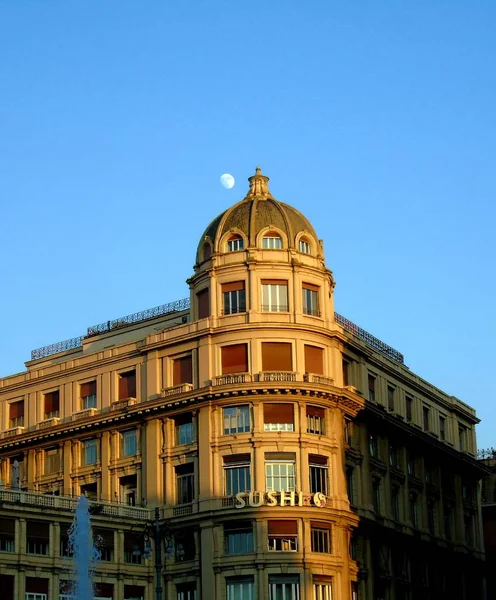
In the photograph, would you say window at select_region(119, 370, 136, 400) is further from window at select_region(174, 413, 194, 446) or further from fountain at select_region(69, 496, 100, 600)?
fountain at select_region(69, 496, 100, 600)

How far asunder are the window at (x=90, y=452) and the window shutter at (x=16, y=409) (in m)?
7.75

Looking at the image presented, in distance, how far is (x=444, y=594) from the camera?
320ft

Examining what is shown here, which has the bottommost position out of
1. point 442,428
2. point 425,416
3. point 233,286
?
point 442,428

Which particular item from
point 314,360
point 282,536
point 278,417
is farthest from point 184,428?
point 282,536

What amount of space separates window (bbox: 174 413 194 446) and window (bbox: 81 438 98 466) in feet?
24.4

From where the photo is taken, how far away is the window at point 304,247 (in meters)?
88.5

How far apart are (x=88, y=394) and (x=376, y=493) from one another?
21.3 metres

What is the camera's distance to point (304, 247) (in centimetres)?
8894

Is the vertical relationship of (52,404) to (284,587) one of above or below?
above

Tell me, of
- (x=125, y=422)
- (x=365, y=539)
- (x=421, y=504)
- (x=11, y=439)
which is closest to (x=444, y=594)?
(x=421, y=504)

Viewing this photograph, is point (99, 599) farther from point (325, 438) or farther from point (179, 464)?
point (325, 438)

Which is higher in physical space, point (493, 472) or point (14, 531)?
point (493, 472)

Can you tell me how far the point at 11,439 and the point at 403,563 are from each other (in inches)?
1154

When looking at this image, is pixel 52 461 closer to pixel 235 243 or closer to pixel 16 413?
pixel 16 413
